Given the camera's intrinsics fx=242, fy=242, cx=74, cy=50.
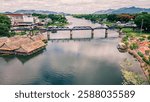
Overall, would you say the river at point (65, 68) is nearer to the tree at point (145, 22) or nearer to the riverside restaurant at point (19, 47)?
the riverside restaurant at point (19, 47)

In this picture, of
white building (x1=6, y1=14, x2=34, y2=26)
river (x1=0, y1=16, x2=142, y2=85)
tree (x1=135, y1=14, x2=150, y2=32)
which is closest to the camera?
river (x1=0, y1=16, x2=142, y2=85)

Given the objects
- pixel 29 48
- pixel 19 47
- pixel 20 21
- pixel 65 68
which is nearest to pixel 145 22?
pixel 29 48

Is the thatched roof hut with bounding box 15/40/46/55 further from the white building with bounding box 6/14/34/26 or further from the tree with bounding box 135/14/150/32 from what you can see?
the white building with bounding box 6/14/34/26

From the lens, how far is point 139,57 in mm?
15109

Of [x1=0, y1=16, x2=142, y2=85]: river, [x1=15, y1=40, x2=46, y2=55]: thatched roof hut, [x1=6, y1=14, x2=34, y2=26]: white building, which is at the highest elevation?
[x1=6, y1=14, x2=34, y2=26]: white building

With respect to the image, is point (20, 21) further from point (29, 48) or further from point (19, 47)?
point (19, 47)

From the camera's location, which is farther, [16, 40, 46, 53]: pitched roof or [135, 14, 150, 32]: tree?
[135, 14, 150, 32]: tree

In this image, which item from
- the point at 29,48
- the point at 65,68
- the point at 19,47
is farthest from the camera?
the point at 29,48

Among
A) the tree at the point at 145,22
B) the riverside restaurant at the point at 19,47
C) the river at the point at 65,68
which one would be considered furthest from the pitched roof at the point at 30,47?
the tree at the point at 145,22

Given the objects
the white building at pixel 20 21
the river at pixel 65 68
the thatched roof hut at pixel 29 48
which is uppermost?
the white building at pixel 20 21

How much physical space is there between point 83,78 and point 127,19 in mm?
31537

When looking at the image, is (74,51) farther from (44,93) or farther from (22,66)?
(44,93)

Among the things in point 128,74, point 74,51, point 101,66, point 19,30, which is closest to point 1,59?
point 74,51

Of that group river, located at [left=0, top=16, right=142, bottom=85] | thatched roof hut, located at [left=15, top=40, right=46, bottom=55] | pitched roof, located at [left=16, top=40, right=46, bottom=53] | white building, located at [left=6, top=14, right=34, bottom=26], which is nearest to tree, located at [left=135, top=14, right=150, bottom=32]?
river, located at [left=0, top=16, right=142, bottom=85]
